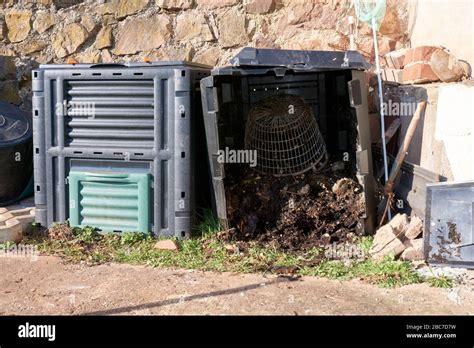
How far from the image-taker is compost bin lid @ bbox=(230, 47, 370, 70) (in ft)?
14.0

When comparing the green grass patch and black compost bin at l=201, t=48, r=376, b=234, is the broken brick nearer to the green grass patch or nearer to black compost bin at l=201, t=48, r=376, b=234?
the green grass patch

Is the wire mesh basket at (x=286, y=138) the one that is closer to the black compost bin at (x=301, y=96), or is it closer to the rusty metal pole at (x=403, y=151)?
the black compost bin at (x=301, y=96)

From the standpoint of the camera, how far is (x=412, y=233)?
4438 mm

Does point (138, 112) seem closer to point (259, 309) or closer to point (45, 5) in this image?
point (259, 309)

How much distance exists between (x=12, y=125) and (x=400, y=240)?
4.08 metres

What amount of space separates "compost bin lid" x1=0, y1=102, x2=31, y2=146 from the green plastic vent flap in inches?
43.7

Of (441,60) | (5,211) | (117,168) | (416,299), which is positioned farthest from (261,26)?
(416,299)

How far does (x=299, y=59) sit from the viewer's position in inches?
171

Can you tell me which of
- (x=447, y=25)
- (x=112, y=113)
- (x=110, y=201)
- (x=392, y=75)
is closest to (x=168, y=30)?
(x=112, y=113)

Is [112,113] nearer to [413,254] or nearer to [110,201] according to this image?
[110,201]

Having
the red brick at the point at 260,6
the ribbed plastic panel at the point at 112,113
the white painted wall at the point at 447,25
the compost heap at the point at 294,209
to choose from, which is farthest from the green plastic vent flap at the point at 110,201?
the white painted wall at the point at 447,25

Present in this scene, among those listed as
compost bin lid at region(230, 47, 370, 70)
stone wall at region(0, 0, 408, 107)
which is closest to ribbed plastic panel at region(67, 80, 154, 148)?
compost bin lid at region(230, 47, 370, 70)

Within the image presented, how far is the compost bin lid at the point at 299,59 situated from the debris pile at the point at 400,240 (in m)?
1.33

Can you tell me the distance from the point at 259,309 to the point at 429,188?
5.77 ft
